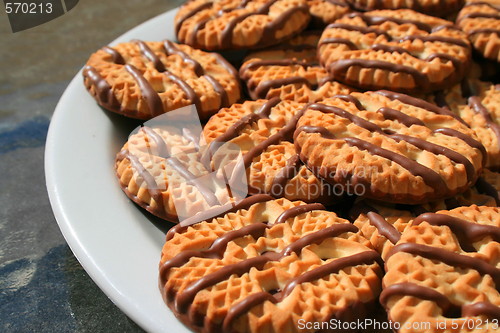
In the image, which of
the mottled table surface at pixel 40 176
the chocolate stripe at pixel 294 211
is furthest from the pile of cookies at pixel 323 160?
the mottled table surface at pixel 40 176

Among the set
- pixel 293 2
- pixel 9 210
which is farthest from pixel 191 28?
pixel 9 210

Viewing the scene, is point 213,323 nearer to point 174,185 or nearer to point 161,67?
point 174,185

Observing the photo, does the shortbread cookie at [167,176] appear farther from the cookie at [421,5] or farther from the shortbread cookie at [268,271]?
the cookie at [421,5]

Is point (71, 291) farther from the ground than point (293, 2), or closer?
closer

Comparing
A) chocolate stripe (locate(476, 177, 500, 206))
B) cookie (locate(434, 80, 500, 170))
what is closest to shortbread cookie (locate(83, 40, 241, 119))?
cookie (locate(434, 80, 500, 170))

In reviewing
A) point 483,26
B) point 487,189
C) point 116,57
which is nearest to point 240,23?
point 116,57

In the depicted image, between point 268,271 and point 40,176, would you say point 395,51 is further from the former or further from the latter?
point 40,176
